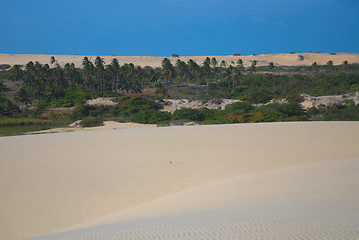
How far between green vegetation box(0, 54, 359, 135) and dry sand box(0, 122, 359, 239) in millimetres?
15566

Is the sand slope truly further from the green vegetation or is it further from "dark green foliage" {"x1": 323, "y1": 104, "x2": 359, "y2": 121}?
"dark green foliage" {"x1": 323, "y1": 104, "x2": 359, "y2": 121}

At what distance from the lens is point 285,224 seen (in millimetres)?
4336

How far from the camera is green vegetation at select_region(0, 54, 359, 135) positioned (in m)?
34.4

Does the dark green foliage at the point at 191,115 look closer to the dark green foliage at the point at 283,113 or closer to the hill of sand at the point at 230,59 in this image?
the dark green foliage at the point at 283,113

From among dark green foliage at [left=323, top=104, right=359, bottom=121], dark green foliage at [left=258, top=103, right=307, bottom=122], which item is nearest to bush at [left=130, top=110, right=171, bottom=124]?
dark green foliage at [left=258, top=103, right=307, bottom=122]

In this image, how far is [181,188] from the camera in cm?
991

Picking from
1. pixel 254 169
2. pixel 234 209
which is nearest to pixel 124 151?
pixel 254 169

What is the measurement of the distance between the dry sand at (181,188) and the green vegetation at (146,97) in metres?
15.6

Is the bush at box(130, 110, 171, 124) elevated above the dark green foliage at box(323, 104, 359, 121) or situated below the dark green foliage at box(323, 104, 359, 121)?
below

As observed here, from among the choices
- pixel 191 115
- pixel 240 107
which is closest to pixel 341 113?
pixel 240 107

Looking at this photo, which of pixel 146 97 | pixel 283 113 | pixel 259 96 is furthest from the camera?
pixel 146 97

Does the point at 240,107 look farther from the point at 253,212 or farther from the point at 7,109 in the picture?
the point at 253,212

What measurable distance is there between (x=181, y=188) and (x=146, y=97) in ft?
139

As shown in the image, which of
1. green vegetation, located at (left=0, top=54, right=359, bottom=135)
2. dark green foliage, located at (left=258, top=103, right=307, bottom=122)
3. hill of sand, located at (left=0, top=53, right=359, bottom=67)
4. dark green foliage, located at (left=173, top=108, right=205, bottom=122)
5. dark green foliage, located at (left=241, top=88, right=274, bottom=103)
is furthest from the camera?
hill of sand, located at (left=0, top=53, right=359, bottom=67)
